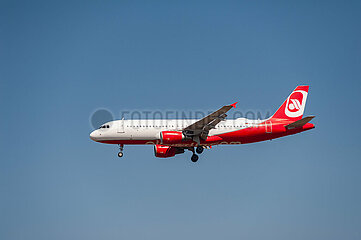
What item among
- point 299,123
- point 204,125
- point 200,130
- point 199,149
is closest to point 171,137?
point 200,130

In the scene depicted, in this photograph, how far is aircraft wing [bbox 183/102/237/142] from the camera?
54.2 metres

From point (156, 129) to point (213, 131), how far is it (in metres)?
6.89

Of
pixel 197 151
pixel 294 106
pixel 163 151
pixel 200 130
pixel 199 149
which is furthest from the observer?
pixel 163 151

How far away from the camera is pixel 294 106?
61875mm

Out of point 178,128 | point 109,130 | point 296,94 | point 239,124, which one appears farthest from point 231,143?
point 109,130

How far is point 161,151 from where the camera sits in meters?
62.7

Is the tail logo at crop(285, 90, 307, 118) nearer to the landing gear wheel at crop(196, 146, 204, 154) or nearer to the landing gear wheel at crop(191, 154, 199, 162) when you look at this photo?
the landing gear wheel at crop(196, 146, 204, 154)

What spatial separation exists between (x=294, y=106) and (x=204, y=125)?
42.7 ft

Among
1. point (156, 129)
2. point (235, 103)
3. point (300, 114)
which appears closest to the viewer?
point (235, 103)

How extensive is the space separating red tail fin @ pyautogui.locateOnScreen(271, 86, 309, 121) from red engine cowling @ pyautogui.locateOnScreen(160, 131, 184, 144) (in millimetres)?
12486

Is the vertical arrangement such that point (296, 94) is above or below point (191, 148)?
above

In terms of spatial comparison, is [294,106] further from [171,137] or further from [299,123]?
[171,137]

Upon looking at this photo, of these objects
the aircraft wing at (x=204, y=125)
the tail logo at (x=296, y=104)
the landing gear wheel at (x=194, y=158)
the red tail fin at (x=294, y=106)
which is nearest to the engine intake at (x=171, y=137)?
the aircraft wing at (x=204, y=125)

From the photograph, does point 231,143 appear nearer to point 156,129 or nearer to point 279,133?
point 279,133
